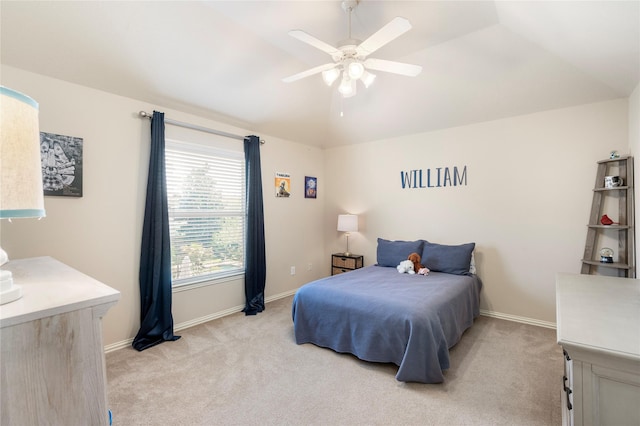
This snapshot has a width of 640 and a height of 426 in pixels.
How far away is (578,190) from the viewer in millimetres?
3117

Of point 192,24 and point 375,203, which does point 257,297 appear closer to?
point 375,203

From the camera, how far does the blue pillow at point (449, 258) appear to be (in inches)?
137

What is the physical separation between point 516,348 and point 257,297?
287cm

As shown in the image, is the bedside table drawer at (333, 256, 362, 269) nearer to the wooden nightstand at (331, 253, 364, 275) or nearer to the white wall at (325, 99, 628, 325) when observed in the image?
the wooden nightstand at (331, 253, 364, 275)

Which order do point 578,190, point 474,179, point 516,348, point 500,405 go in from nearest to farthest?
point 500,405 < point 516,348 < point 578,190 < point 474,179

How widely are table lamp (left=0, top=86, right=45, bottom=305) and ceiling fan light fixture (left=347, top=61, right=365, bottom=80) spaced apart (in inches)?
69.3

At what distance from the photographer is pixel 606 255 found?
2.89 metres

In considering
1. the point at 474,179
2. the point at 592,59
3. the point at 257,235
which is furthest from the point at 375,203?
the point at 592,59

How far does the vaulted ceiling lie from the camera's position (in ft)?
6.93

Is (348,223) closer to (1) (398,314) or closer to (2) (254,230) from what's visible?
(2) (254,230)

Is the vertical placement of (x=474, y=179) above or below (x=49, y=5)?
→ below

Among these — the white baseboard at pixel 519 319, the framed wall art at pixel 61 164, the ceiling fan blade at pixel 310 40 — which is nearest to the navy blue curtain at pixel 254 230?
the framed wall art at pixel 61 164

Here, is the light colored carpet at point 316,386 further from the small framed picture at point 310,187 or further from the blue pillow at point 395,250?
the small framed picture at point 310,187

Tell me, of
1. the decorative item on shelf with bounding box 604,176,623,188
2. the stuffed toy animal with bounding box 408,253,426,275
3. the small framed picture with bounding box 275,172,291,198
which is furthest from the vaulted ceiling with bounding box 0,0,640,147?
the stuffed toy animal with bounding box 408,253,426,275
